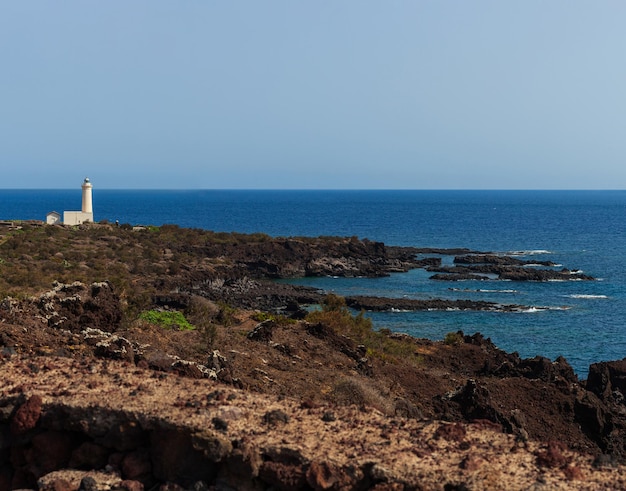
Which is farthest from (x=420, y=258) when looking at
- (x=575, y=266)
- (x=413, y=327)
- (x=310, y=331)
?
(x=310, y=331)

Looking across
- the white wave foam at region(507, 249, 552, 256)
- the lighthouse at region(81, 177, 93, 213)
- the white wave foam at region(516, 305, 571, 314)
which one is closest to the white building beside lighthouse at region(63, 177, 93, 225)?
the lighthouse at region(81, 177, 93, 213)

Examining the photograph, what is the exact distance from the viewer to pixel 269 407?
30.7 ft

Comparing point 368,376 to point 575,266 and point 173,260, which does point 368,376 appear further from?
point 575,266

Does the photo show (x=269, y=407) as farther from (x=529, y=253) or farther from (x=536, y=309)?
(x=529, y=253)

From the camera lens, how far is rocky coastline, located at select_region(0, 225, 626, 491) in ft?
26.2

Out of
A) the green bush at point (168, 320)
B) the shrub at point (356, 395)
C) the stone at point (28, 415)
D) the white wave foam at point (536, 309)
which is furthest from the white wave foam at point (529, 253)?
the stone at point (28, 415)

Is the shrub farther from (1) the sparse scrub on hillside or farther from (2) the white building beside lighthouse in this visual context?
(2) the white building beside lighthouse

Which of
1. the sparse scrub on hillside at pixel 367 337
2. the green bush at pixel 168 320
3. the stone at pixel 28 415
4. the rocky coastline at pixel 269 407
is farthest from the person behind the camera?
the sparse scrub on hillside at pixel 367 337

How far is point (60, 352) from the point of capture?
42.0 feet

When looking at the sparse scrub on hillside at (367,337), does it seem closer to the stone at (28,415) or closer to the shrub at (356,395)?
the shrub at (356,395)

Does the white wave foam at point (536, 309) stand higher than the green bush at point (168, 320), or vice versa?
the green bush at point (168, 320)

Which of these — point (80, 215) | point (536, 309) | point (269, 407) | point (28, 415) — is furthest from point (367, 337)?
point (80, 215)

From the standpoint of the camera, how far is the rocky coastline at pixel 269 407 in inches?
315

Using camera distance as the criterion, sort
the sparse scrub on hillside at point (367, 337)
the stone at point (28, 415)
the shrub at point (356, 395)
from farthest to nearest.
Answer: the sparse scrub on hillside at point (367, 337), the shrub at point (356, 395), the stone at point (28, 415)
